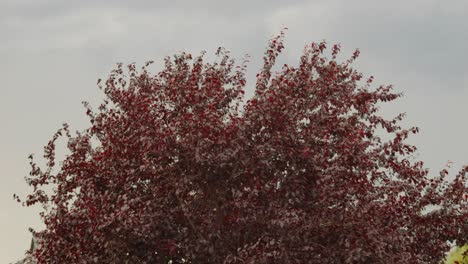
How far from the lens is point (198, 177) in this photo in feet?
46.6

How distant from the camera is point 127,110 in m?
15.7

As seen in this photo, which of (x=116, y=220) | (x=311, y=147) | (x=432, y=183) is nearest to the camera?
(x=116, y=220)

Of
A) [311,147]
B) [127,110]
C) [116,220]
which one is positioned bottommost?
[116,220]

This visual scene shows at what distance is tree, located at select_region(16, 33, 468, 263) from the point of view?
1397 centimetres

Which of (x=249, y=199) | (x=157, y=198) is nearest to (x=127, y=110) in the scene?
(x=157, y=198)

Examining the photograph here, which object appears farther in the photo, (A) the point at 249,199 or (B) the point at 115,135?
(B) the point at 115,135

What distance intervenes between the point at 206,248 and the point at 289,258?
1.47 meters

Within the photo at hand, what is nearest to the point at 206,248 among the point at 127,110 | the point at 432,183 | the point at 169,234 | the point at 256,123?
the point at 169,234

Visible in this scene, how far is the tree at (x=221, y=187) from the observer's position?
45.8ft

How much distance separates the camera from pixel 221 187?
569 inches

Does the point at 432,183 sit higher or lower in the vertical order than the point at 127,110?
lower

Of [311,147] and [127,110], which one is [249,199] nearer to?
[311,147]

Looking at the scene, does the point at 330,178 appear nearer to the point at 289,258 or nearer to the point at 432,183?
the point at 289,258

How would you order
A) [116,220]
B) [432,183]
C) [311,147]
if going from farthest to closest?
1. [432,183]
2. [311,147]
3. [116,220]
